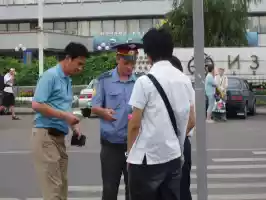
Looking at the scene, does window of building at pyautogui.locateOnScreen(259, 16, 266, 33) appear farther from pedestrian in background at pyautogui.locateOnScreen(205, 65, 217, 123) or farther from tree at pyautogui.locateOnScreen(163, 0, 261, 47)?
pedestrian in background at pyautogui.locateOnScreen(205, 65, 217, 123)

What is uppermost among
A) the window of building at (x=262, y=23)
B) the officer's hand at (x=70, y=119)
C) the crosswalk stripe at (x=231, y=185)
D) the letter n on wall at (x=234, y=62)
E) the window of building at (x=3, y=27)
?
the window of building at (x=3, y=27)

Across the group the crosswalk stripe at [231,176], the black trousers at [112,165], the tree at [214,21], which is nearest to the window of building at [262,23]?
the tree at [214,21]

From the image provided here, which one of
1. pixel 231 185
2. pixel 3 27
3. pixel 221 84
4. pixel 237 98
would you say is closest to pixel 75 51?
pixel 231 185

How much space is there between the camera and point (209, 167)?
32.5 feet

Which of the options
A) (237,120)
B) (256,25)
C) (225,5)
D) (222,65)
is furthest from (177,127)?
(256,25)

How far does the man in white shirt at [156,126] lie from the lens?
13.4 feet

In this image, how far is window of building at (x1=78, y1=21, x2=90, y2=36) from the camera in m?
63.7

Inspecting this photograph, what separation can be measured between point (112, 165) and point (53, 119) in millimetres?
734

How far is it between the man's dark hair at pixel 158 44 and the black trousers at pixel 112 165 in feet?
4.91

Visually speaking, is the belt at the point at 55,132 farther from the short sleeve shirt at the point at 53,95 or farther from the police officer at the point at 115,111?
the police officer at the point at 115,111

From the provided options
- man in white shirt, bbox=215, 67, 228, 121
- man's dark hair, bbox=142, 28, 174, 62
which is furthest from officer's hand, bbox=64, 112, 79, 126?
man in white shirt, bbox=215, 67, 228, 121

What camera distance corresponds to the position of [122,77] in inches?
218

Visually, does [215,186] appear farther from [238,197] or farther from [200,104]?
[200,104]

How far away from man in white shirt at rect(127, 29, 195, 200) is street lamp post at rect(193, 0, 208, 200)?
0.66 meters
